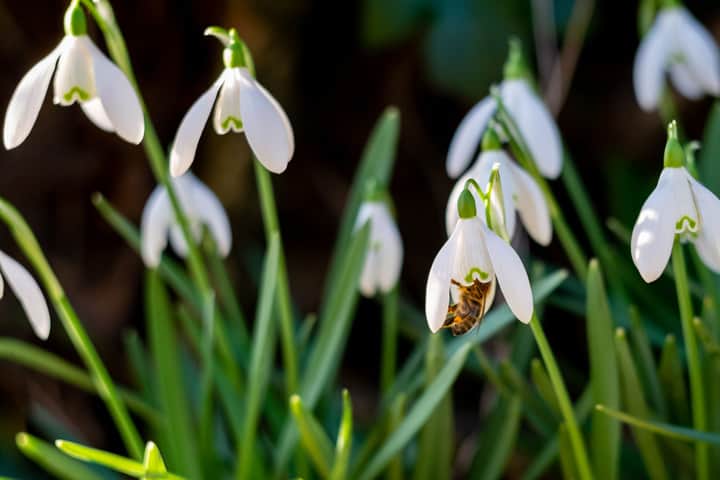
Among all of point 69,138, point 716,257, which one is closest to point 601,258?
point 716,257

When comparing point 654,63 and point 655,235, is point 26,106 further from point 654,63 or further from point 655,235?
point 654,63

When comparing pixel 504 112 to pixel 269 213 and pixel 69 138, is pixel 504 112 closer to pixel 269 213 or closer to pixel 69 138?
pixel 269 213

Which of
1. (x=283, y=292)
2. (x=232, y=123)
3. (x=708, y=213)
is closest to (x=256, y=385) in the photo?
(x=283, y=292)

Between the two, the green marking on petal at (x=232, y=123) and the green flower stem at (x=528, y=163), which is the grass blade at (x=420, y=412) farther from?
the green marking on petal at (x=232, y=123)

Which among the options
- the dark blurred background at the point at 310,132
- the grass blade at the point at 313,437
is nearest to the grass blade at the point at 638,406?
the grass blade at the point at 313,437

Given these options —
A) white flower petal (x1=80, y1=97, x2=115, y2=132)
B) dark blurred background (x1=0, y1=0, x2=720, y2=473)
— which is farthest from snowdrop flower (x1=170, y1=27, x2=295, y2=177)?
dark blurred background (x1=0, y1=0, x2=720, y2=473)

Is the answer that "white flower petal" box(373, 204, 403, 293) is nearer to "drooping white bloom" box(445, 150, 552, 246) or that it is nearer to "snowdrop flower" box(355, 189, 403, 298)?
"snowdrop flower" box(355, 189, 403, 298)
